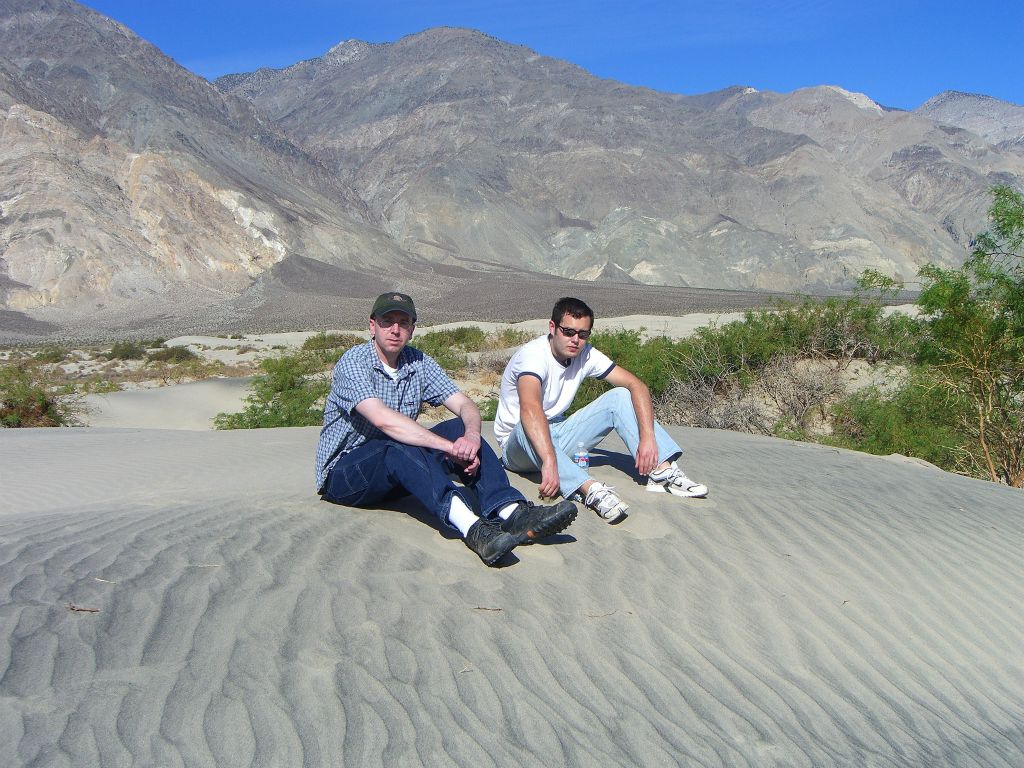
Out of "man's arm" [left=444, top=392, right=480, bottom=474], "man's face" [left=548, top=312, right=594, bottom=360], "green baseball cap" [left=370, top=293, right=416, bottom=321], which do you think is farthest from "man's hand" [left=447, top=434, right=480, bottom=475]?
"man's face" [left=548, top=312, right=594, bottom=360]

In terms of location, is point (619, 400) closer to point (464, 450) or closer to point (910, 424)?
point (464, 450)

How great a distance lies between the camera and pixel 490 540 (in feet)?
12.5

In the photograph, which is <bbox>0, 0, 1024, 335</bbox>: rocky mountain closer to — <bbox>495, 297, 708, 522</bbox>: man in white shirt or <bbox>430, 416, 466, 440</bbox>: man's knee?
<bbox>495, 297, 708, 522</bbox>: man in white shirt

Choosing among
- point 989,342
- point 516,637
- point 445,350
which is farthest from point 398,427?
point 445,350

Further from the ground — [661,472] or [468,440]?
[468,440]

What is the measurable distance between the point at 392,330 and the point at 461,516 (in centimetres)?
113

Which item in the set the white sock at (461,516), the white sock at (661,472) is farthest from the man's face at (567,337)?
the white sock at (461,516)

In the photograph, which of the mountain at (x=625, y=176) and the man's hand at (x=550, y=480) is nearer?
the man's hand at (x=550, y=480)

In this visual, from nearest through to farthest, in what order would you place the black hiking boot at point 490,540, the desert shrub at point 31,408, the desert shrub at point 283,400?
the black hiking boot at point 490,540 → the desert shrub at point 31,408 → the desert shrub at point 283,400

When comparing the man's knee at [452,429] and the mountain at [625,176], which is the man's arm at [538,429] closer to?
the man's knee at [452,429]

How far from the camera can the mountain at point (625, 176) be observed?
6700 centimetres

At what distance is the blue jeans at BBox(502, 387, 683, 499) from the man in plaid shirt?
586 millimetres

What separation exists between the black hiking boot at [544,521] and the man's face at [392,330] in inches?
47.0

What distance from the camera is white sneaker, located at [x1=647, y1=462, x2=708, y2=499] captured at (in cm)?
511
